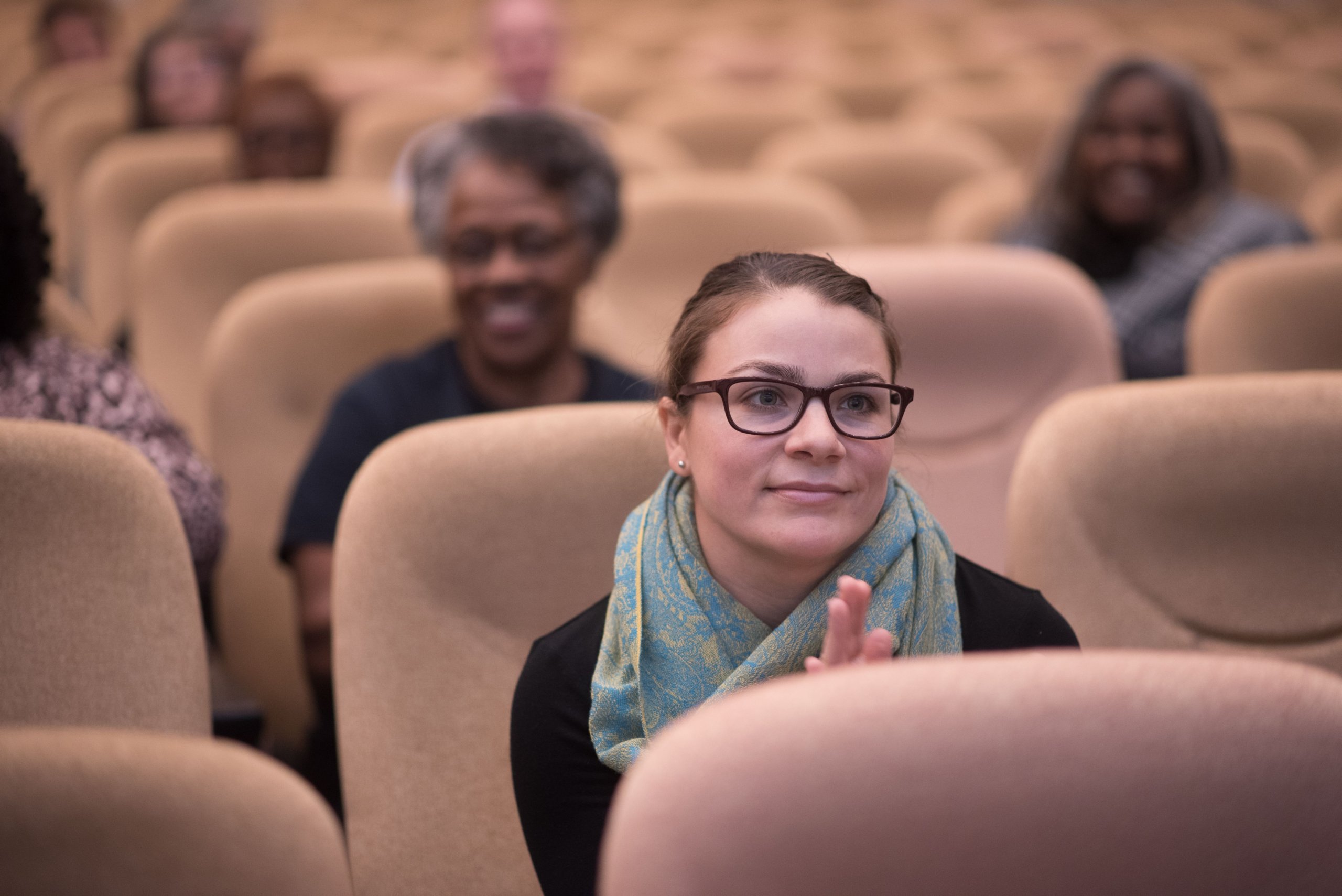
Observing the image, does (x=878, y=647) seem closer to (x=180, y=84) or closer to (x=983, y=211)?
(x=983, y=211)

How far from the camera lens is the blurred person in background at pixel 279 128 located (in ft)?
8.30

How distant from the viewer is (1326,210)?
248cm

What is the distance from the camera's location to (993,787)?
584 millimetres

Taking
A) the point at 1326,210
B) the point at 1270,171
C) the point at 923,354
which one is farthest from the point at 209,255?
the point at 1270,171

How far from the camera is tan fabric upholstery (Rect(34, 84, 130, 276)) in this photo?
3.19 metres

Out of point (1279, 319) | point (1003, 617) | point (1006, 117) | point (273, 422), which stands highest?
point (1006, 117)

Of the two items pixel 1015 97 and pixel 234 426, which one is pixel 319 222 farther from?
pixel 1015 97

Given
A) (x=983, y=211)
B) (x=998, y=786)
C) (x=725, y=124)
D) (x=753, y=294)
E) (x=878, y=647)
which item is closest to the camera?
(x=998, y=786)

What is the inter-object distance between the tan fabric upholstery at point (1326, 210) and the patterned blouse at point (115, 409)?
217 cm

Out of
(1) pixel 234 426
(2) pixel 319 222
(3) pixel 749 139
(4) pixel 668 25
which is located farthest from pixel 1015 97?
(1) pixel 234 426

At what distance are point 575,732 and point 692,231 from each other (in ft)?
5.01

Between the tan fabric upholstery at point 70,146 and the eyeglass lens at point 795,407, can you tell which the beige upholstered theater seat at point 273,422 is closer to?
the eyeglass lens at point 795,407

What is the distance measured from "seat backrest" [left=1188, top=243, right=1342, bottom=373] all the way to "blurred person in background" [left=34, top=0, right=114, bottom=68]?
4334mm

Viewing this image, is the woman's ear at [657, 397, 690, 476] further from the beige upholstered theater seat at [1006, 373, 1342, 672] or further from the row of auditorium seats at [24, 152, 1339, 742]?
the row of auditorium seats at [24, 152, 1339, 742]
